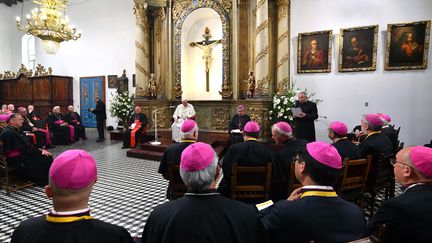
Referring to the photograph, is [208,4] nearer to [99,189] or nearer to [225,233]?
[99,189]

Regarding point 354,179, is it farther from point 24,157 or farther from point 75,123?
point 75,123

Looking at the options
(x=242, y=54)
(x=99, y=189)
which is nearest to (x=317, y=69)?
(x=242, y=54)

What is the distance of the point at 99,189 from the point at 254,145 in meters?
3.86

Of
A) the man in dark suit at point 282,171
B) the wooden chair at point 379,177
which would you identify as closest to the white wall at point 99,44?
the man in dark suit at point 282,171

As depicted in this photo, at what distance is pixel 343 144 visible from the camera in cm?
443

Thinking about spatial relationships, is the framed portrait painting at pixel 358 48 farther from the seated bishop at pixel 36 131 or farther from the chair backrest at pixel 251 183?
the seated bishop at pixel 36 131

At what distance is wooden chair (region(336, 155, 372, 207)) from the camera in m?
3.91

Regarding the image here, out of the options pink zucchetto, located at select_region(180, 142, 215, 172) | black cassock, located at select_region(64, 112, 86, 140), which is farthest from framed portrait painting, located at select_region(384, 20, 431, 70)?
black cassock, located at select_region(64, 112, 86, 140)

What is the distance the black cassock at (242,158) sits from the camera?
3.93 metres

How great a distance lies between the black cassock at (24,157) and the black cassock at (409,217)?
661 centimetres

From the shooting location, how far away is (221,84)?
41.2ft

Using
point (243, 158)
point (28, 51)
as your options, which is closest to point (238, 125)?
point (243, 158)

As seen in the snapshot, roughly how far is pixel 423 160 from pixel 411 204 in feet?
1.35

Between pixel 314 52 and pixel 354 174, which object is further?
pixel 314 52
